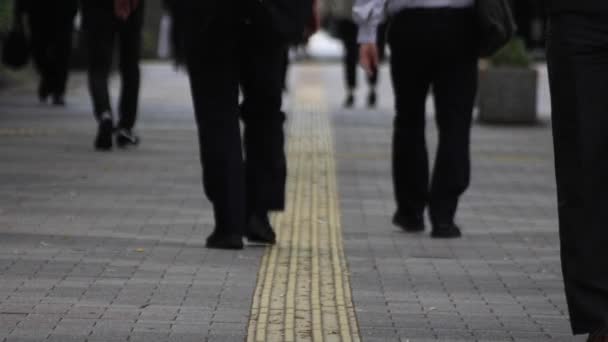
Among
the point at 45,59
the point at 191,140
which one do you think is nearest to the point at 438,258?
the point at 191,140

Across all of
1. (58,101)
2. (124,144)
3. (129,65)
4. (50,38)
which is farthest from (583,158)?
(58,101)

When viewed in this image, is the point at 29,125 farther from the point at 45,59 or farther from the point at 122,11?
the point at 122,11

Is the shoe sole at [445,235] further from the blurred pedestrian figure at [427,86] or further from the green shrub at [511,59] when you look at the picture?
the green shrub at [511,59]

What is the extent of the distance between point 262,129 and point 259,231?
49 centimetres

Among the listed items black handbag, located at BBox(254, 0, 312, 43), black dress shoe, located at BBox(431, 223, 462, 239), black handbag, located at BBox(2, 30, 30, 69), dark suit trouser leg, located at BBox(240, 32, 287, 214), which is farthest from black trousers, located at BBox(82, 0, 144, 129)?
black handbag, located at BBox(254, 0, 312, 43)

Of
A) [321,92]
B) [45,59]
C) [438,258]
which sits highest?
[438,258]

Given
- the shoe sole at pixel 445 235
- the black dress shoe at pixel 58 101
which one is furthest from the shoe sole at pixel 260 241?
the black dress shoe at pixel 58 101

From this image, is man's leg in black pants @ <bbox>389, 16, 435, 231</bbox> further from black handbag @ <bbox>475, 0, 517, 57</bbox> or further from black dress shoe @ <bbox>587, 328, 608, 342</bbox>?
black dress shoe @ <bbox>587, 328, 608, 342</bbox>

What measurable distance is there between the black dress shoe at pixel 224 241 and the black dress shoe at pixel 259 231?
0.21 m

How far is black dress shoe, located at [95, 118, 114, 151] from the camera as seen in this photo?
1259cm

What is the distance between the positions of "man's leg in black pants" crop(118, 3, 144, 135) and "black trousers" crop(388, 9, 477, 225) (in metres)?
4.30

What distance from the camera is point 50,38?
17250 millimetres

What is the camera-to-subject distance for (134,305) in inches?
235

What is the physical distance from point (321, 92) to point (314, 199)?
14.2 meters
